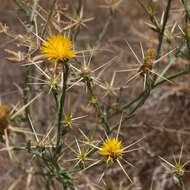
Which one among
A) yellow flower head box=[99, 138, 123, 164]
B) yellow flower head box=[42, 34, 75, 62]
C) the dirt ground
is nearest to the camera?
yellow flower head box=[42, 34, 75, 62]

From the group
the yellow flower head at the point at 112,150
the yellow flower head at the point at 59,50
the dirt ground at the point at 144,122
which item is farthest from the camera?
the dirt ground at the point at 144,122

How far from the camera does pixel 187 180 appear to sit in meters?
2.78

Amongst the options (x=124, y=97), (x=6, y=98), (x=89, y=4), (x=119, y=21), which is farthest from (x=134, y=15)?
(x=6, y=98)

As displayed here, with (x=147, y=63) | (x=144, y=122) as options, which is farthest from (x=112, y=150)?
(x=144, y=122)

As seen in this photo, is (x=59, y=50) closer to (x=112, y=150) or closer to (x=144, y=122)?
(x=112, y=150)

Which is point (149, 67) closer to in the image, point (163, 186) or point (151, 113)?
point (163, 186)

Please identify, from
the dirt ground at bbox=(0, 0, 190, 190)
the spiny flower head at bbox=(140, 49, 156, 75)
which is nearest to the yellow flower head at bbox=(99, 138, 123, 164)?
the spiny flower head at bbox=(140, 49, 156, 75)

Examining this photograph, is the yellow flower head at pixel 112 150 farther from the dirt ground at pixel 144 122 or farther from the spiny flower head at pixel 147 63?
the dirt ground at pixel 144 122

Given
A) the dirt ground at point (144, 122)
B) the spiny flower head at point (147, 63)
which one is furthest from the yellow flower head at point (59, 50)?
the dirt ground at point (144, 122)

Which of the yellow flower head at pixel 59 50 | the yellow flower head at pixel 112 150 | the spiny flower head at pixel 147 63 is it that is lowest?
the yellow flower head at pixel 112 150

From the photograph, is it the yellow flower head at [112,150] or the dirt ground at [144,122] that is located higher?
the yellow flower head at [112,150]

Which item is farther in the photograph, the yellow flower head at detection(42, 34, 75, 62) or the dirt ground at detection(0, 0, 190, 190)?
the dirt ground at detection(0, 0, 190, 190)

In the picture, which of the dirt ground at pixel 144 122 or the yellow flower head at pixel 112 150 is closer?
the yellow flower head at pixel 112 150

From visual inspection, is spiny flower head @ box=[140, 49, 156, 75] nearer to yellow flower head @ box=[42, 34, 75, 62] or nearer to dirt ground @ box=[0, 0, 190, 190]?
yellow flower head @ box=[42, 34, 75, 62]
